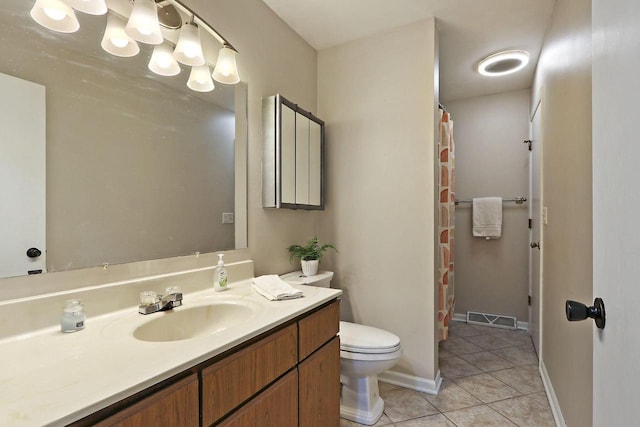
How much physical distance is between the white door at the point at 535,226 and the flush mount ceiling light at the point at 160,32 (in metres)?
2.38

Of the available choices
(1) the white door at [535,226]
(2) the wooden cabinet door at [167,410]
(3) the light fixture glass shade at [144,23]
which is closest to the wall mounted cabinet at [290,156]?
(3) the light fixture glass shade at [144,23]

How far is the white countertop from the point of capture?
59cm

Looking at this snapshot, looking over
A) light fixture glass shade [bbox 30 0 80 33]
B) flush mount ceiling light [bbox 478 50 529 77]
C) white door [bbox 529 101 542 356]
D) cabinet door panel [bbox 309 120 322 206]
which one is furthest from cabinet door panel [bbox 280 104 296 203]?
white door [bbox 529 101 542 356]

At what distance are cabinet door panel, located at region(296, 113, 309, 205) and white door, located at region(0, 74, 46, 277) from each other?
1300 millimetres

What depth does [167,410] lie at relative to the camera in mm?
740

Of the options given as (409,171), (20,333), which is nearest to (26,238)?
(20,333)

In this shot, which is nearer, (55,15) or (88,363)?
(88,363)

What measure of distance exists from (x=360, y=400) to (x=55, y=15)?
7.10ft

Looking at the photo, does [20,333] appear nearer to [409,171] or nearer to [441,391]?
[409,171]

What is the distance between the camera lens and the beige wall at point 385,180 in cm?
210

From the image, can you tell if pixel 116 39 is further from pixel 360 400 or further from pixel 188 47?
pixel 360 400

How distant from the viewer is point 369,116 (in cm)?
228

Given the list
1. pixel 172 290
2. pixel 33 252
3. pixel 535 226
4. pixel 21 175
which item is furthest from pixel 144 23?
pixel 535 226

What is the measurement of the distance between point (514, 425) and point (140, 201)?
7.32 feet
